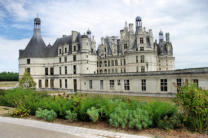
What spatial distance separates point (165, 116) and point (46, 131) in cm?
648

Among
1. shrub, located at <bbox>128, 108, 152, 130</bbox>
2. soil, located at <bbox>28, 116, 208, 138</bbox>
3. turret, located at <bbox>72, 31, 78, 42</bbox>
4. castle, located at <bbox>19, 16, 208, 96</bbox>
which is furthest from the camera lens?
turret, located at <bbox>72, 31, 78, 42</bbox>

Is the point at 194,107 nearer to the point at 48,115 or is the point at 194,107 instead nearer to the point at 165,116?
the point at 165,116

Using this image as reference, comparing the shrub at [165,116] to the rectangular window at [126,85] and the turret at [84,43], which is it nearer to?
the rectangular window at [126,85]

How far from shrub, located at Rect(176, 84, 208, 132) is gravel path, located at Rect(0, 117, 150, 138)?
10.0 ft

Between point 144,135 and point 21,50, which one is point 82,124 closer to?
point 144,135

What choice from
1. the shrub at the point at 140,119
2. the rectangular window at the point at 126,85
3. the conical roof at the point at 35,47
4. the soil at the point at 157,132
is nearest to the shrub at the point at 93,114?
the soil at the point at 157,132

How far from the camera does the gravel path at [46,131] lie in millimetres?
7719

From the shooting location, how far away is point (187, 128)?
8328 millimetres

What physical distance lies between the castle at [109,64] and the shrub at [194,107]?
1516cm

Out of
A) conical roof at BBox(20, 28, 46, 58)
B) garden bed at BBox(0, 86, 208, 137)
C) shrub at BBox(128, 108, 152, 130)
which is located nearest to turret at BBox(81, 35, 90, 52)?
conical roof at BBox(20, 28, 46, 58)

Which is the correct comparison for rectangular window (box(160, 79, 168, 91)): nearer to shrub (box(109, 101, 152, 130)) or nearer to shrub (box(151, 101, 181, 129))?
shrub (box(151, 101, 181, 129))

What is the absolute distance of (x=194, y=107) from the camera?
25.9 ft

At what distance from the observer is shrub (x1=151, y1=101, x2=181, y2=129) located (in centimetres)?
832

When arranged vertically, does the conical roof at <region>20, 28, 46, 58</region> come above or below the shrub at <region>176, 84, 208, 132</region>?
above
